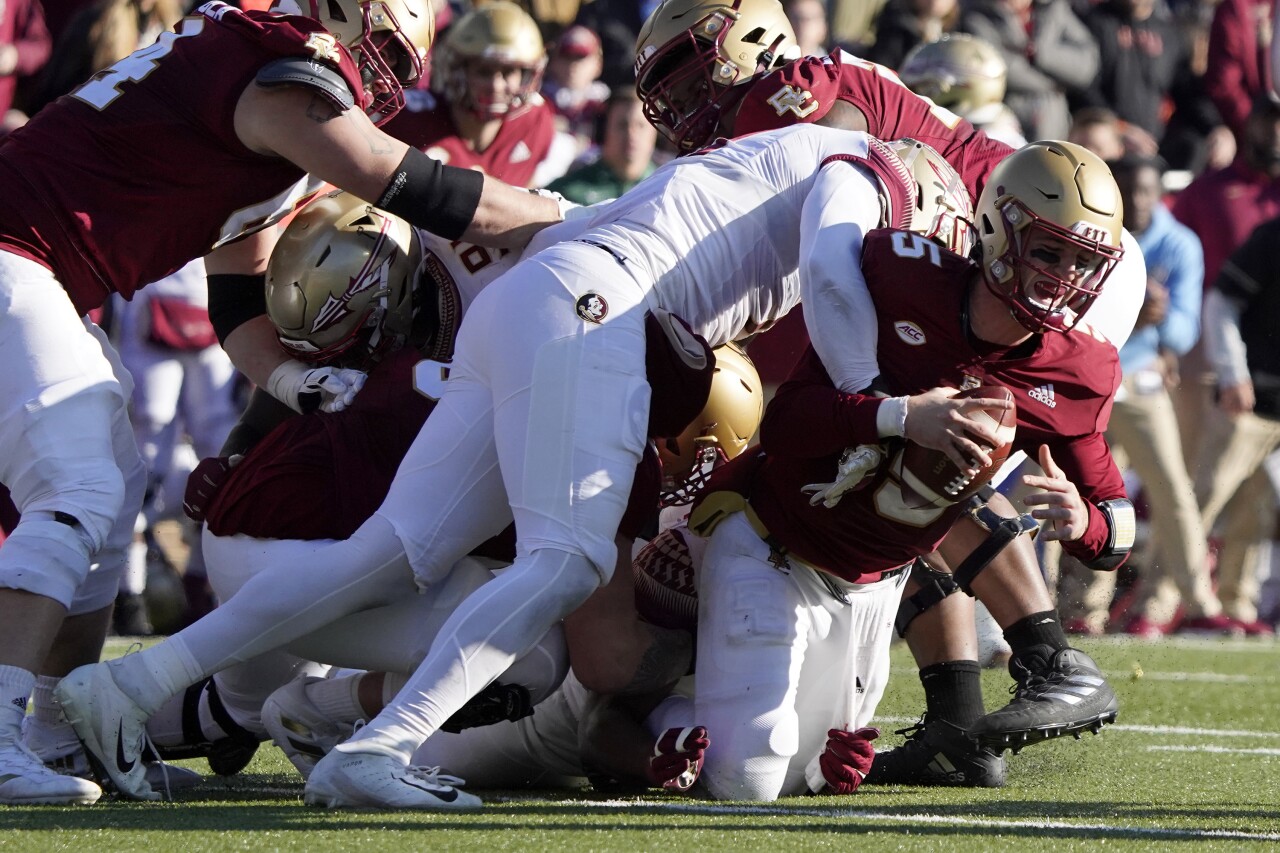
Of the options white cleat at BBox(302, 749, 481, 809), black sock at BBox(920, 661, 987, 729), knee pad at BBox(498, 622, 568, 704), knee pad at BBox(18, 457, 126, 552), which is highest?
knee pad at BBox(18, 457, 126, 552)

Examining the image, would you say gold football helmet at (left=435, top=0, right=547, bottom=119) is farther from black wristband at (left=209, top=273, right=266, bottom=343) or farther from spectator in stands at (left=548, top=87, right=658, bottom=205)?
black wristband at (left=209, top=273, right=266, bottom=343)

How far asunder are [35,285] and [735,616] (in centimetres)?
159

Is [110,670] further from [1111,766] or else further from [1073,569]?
[1073,569]

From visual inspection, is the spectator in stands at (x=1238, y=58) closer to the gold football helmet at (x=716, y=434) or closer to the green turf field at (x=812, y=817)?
the green turf field at (x=812, y=817)

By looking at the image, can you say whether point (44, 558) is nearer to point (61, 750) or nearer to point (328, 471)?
point (61, 750)

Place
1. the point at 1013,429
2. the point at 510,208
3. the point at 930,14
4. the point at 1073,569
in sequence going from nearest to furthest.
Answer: the point at 1013,429
the point at 510,208
the point at 1073,569
the point at 930,14

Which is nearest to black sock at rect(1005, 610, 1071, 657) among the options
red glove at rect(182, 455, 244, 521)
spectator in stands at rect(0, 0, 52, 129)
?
red glove at rect(182, 455, 244, 521)

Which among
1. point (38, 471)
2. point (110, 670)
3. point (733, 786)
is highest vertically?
point (38, 471)

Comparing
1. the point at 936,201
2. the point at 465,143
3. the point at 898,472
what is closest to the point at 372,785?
the point at 898,472

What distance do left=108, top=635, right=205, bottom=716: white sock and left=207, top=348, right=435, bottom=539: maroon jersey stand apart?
46 cm

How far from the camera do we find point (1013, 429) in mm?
3742

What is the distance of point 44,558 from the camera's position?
3854mm

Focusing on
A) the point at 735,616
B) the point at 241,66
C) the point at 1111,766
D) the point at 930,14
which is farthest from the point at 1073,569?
the point at 241,66

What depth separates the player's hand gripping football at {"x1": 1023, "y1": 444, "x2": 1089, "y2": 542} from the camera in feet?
12.5
